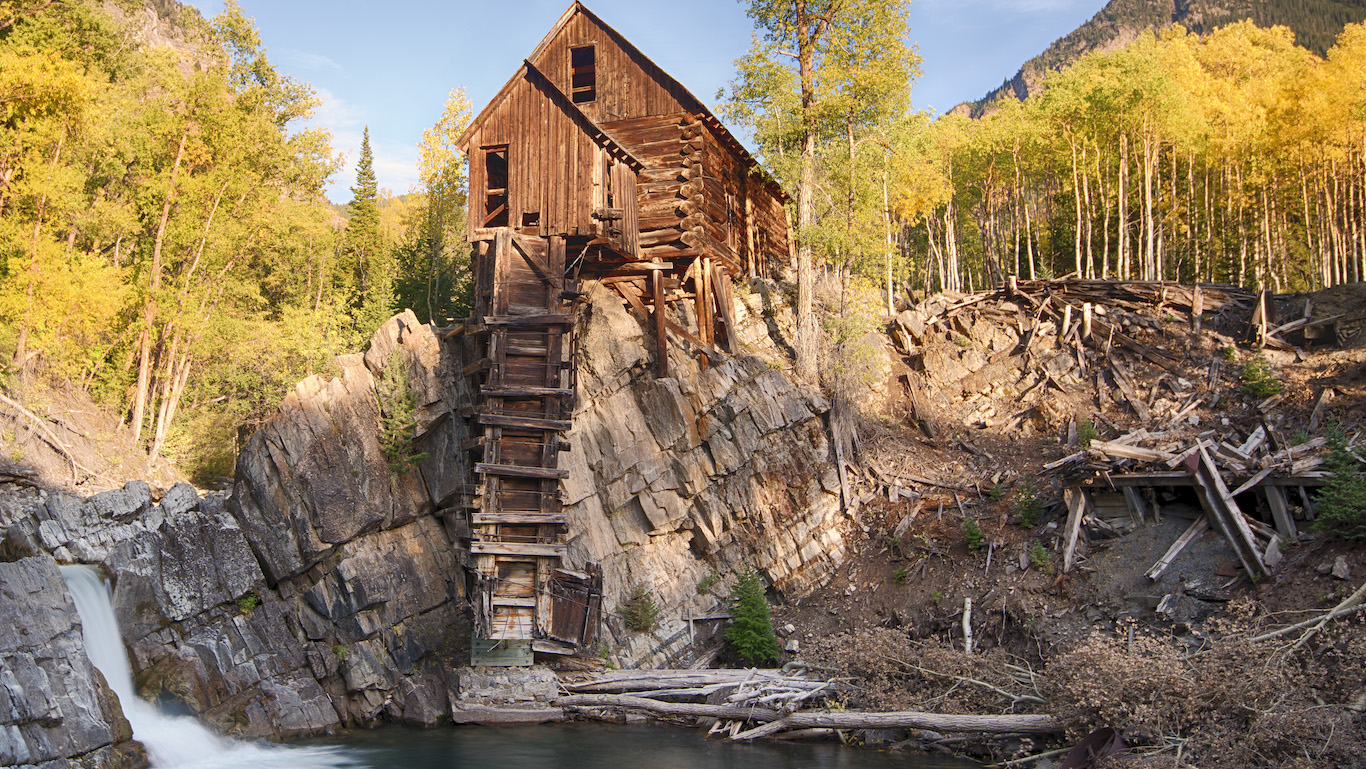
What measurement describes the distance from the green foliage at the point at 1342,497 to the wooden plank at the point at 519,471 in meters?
16.2

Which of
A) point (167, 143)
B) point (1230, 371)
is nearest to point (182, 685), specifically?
point (167, 143)

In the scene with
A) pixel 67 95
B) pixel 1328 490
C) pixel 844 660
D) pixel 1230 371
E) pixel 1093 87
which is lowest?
A: pixel 844 660

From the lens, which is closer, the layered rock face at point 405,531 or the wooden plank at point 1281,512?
the wooden plank at point 1281,512

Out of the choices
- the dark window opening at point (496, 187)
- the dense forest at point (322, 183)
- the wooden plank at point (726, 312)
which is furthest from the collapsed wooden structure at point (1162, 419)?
the dark window opening at point (496, 187)

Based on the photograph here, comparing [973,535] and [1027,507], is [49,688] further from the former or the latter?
[1027,507]

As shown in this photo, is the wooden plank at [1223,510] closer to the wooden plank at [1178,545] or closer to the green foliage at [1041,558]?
the wooden plank at [1178,545]

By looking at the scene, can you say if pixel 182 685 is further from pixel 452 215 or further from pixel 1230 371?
pixel 1230 371

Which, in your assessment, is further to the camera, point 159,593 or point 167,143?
point 167,143

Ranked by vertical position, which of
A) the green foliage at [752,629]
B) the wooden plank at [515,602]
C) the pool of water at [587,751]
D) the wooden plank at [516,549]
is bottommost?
the pool of water at [587,751]

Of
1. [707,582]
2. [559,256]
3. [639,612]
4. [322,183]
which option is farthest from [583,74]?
[639,612]

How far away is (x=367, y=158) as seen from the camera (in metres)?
45.8

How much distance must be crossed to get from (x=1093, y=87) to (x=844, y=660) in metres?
26.9

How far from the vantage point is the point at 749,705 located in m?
18.2

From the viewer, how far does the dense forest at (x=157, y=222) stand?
2308 centimetres
